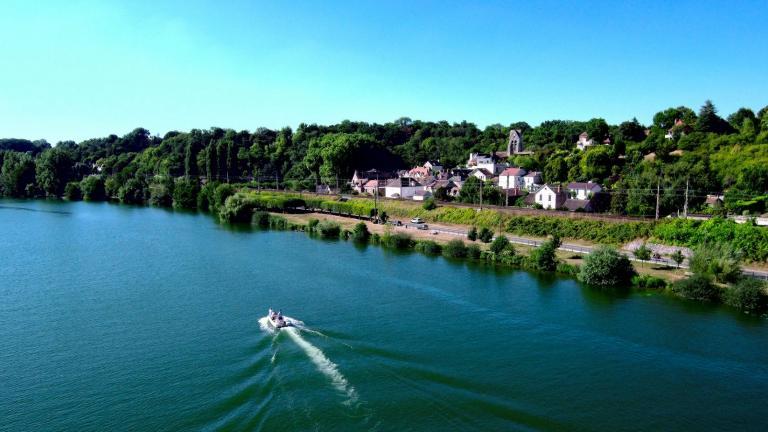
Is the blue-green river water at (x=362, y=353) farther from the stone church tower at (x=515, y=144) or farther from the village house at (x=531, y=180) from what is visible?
the stone church tower at (x=515, y=144)

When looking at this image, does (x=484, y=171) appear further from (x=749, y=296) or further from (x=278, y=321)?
(x=278, y=321)

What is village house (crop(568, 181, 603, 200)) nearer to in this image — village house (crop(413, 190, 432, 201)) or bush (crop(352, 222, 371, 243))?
village house (crop(413, 190, 432, 201))

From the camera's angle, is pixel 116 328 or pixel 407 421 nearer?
pixel 407 421

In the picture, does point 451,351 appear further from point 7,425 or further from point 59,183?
point 59,183

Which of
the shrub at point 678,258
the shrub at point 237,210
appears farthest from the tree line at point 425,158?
the shrub at point 237,210

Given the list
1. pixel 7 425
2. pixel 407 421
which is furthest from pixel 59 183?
pixel 407 421

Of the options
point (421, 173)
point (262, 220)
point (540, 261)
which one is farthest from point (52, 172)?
point (540, 261)

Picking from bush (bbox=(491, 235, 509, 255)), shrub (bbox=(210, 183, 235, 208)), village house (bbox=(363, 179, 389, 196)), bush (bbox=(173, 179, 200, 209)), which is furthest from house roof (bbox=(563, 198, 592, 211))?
bush (bbox=(173, 179, 200, 209))
